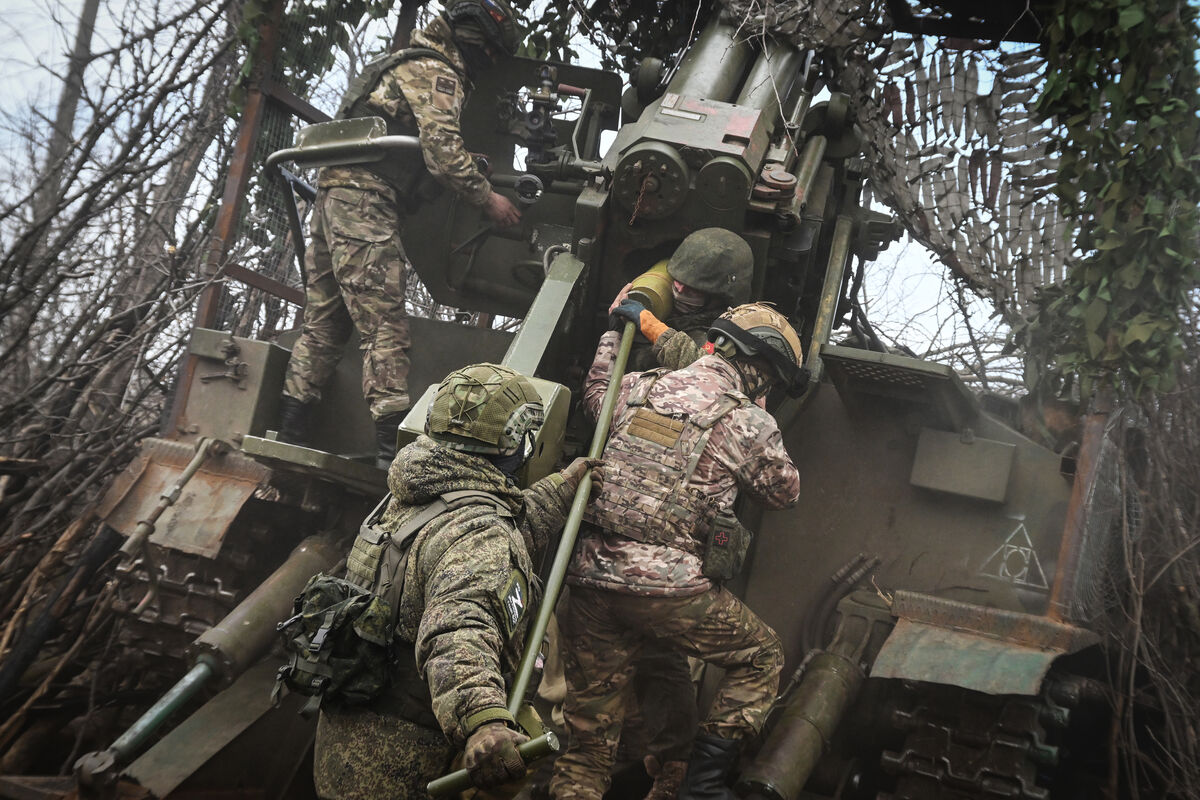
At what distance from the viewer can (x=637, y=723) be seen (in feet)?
14.6

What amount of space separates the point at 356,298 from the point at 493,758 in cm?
317

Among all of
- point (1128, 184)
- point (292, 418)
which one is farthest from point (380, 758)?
point (1128, 184)

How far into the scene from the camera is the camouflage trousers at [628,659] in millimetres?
3977

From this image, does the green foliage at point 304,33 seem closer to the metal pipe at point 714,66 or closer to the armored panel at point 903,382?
the metal pipe at point 714,66

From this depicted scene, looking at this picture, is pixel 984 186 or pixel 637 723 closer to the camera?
pixel 637 723

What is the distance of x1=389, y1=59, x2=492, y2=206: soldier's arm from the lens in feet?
16.8

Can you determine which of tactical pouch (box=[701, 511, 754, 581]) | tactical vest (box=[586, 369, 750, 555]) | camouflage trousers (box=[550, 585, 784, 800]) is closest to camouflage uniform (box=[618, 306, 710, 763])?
camouflage trousers (box=[550, 585, 784, 800])

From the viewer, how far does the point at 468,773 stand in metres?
2.33

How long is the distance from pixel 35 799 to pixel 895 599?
326 cm

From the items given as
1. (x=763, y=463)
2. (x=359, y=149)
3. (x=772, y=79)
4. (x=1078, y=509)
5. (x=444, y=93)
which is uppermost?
(x=772, y=79)

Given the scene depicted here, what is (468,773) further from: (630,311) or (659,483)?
(630,311)

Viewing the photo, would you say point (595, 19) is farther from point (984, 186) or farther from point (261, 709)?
point (261, 709)

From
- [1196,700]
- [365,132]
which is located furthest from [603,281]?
[1196,700]

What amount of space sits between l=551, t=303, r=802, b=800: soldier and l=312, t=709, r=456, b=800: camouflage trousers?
3.90 feet
